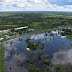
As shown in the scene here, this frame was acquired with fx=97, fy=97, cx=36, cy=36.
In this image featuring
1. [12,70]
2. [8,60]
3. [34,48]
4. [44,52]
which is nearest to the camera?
[12,70]

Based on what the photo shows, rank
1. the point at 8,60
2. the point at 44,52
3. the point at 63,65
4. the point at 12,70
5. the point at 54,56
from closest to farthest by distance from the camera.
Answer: the point at 12,70
the point at 63,65
the point at 8,60
the point at 54,56
the point at 44,52

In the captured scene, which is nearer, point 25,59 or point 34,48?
point 25,59

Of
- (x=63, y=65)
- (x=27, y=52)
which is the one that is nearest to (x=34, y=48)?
(x=27, y=52)

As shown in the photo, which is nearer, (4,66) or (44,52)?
(4,66)

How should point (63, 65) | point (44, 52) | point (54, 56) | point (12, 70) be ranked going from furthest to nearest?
point (44, 52)
point (54, 56)
point (63, 65)
point (12, 70)

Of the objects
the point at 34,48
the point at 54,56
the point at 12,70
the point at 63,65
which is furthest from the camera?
the point at 34,48

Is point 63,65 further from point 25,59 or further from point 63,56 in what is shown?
point 25,59

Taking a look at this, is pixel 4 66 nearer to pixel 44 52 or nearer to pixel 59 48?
pixel 44 52

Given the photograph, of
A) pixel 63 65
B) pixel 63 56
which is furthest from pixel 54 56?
pixel 63 65
